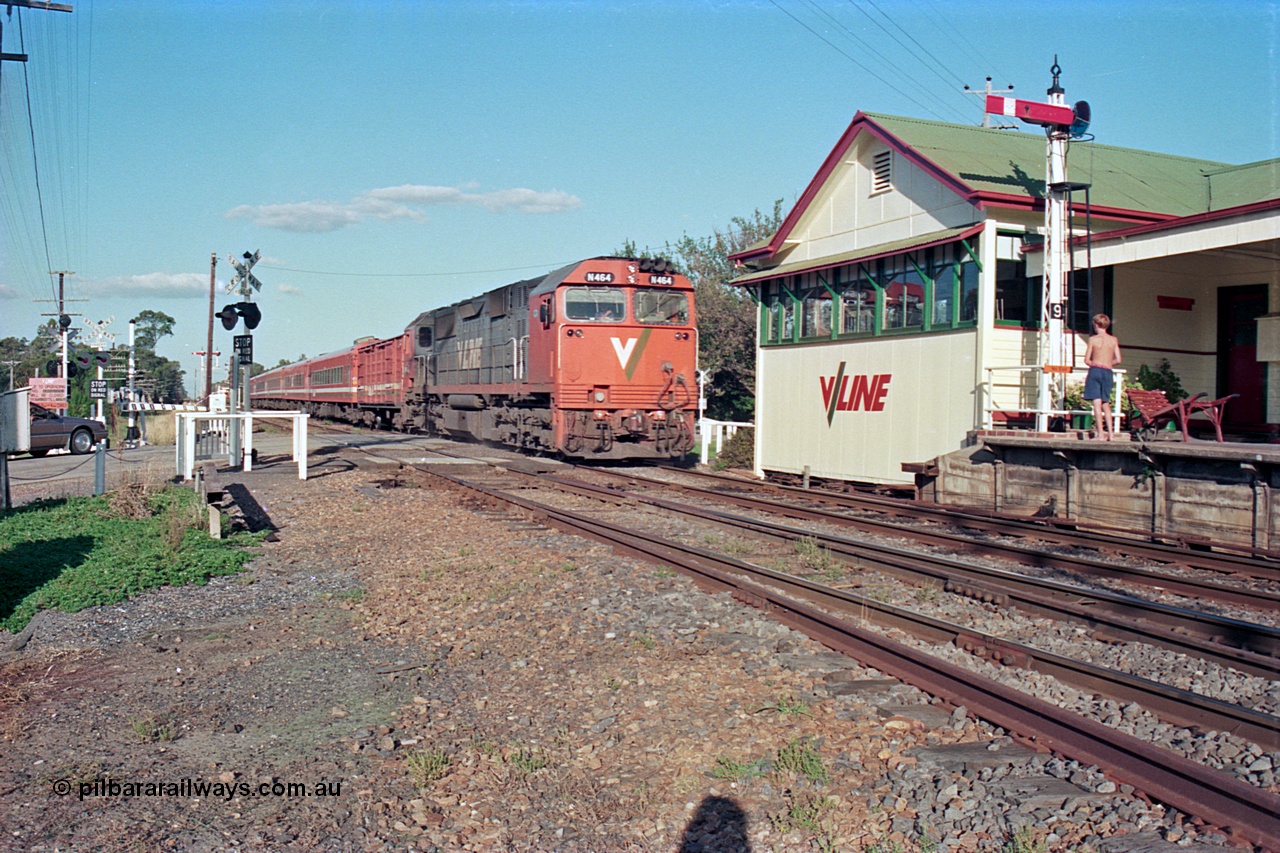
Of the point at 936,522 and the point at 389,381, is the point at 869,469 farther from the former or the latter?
the point at 389,381

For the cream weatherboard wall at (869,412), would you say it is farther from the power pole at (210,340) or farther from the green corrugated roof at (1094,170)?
the power pole at (210,340)

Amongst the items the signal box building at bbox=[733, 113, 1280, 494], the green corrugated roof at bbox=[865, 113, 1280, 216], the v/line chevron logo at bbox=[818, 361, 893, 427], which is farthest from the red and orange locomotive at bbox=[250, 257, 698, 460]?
the green corrugated roof at bbox=[865, 113, 1280, 216]

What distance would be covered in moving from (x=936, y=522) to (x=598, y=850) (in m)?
9.49

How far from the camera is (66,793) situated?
13.1 feet

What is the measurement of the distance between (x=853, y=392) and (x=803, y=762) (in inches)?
519

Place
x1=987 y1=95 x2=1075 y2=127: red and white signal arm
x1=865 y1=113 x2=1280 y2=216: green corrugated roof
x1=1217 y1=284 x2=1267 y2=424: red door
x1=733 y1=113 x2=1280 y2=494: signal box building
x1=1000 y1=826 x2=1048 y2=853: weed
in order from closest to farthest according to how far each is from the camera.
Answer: x1=1000 y1=826 x2=1048 y2=853: weed, x1=987 y1=95 x2=1075 y2=127: red and white signal arm, x1=733 y1=113 x2=1280 y2=494: signal box building, x1=1217 y1=284 x2=1267 y2=424: red door, x1=865 y1=113 x2=1280 y2=216: green corrugated roof

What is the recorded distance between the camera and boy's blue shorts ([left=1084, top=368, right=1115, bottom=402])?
1195 centimetres

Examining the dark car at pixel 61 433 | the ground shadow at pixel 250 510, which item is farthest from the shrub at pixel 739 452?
the dark car at pixel 61 433

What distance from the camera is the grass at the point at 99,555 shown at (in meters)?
7.50

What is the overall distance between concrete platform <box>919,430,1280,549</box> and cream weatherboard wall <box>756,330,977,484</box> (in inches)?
37.1

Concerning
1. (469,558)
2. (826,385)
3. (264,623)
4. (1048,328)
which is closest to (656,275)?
(826,385)

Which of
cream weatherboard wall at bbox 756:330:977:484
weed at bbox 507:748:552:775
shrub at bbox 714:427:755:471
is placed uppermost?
cream weatherboard wall at bbox 756:330:977:484

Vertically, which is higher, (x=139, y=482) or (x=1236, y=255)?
(x=1236, y=255)

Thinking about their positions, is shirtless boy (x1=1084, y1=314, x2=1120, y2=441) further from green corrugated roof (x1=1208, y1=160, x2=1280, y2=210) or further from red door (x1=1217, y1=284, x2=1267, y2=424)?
green corrugated roof (x1=1208, y1=160, x2=1280, y2=210)
